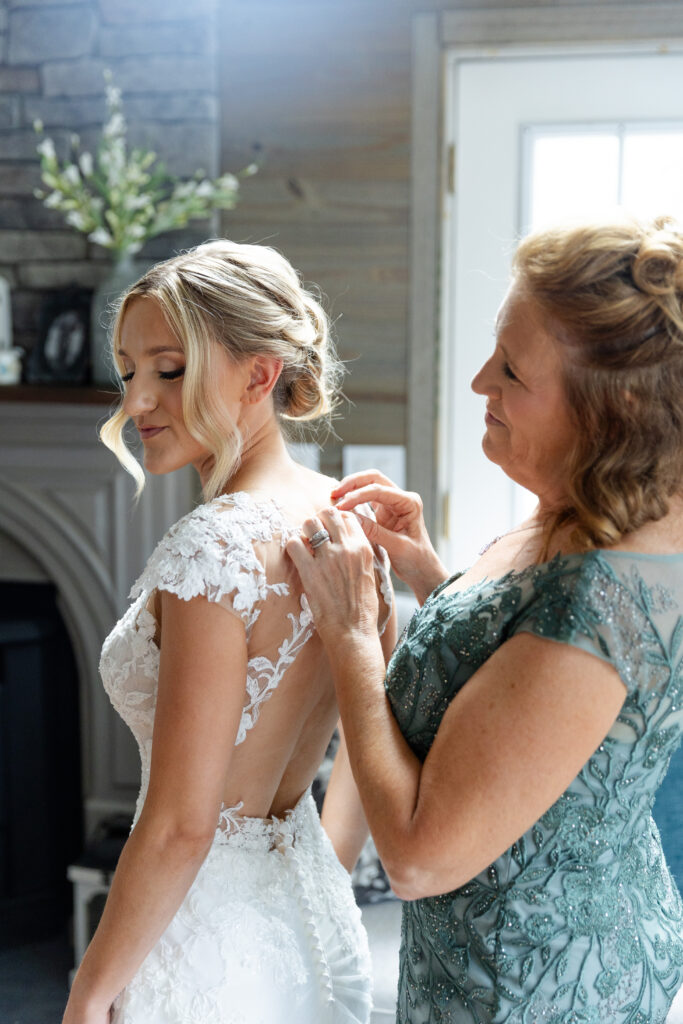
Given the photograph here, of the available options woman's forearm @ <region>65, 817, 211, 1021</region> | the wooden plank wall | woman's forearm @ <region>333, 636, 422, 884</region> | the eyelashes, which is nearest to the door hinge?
the wooden plank wall

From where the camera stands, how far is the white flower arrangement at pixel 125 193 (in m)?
2.90

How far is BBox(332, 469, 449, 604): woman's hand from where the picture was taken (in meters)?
1.45

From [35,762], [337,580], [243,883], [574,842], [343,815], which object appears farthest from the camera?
[35,762]

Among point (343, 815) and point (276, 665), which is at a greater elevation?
point (276, 665)

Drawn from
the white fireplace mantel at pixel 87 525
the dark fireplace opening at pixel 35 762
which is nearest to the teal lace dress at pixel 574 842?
the white fireplace mantel at pixel 87 525

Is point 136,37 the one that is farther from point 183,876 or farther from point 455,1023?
point 455,1023

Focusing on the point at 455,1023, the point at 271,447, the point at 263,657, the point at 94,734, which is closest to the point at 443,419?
the point at 94,734

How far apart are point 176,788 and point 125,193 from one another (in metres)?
2.20

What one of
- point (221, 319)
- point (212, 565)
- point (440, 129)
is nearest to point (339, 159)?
point (440, 129)

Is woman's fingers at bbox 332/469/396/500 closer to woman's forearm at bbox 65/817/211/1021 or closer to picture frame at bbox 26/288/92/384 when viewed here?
woman's forearm at bbox 65/817/211/1021

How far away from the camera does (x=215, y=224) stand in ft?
10.0

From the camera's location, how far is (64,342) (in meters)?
3.12

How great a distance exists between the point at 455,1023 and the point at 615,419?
2.27 ft

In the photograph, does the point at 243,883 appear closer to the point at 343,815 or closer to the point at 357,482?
the point at 343,815
